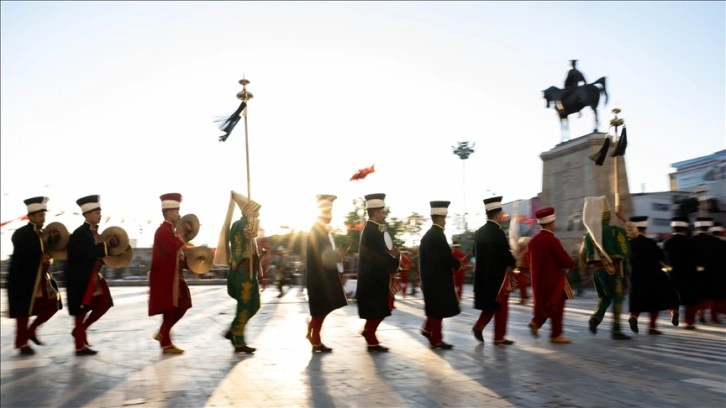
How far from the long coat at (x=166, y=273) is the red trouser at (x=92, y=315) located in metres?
0.70

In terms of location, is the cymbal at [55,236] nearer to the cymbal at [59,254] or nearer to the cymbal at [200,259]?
the cymbal at [59,254]

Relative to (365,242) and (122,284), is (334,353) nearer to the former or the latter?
(365,242)

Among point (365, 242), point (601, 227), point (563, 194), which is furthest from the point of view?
point (563, 194)

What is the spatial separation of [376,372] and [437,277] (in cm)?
231

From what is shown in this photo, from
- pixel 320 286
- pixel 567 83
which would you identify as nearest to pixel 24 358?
pixel 320 286

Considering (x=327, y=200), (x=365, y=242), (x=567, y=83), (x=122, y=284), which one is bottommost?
(x=122, y=284)

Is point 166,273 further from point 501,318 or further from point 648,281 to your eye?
point 648,281

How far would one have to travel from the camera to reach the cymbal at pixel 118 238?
8320mm

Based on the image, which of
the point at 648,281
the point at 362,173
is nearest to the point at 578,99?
the point at 362,173

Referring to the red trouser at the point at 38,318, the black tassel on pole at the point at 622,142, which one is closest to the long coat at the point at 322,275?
the red trouser at the point at 38,318

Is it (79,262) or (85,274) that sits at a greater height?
(79,262)

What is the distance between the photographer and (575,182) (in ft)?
83.8

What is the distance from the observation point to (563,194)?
26.3 meters

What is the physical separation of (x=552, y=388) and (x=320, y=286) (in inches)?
133
